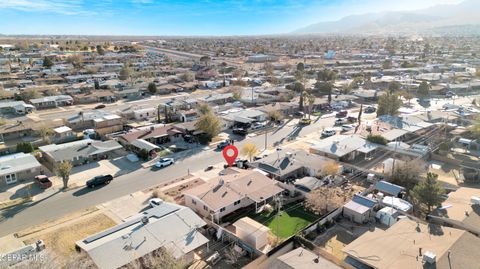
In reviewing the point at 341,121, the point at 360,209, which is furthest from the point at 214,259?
the point at 341,121

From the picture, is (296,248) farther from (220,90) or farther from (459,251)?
(220,90)

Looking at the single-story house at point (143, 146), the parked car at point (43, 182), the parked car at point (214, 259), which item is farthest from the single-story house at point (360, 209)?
the parked car at point (43, 182)

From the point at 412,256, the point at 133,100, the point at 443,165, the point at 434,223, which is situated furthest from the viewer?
the point at 133,100

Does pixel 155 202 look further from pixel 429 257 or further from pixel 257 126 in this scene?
pixel 257 126

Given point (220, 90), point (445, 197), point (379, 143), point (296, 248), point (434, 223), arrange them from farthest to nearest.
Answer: point (220, 90), point (379, 143), point (445, 197), point (434, 223), point (296, 248)

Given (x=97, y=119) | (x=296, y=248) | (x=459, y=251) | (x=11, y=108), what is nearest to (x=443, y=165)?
(x=459, y=251)

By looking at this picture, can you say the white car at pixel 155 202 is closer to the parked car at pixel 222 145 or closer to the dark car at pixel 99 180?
the dark car at pixel 99 180
